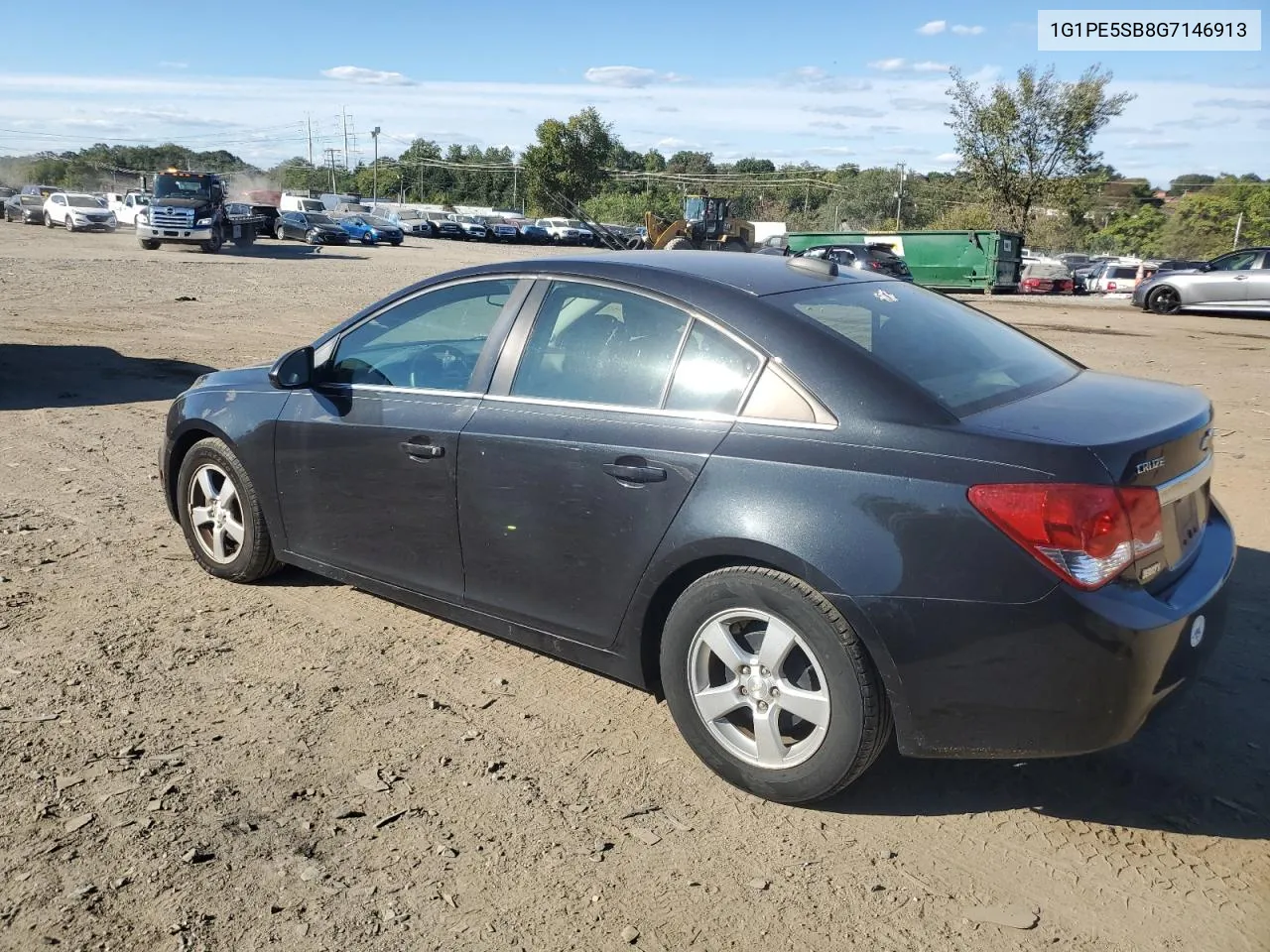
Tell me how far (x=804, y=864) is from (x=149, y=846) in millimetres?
1820

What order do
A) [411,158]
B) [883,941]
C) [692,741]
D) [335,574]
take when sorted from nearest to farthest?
1. [883,941]
2. [692,741]
3. [335,574]
4. [411,158]

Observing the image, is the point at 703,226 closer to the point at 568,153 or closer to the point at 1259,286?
the point at 1259,286

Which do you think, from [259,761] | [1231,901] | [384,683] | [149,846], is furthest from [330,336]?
[1231,901]

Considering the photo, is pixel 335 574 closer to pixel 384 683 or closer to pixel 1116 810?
pixel 384 683

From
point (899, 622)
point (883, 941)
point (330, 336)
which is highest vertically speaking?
point (330, 336)

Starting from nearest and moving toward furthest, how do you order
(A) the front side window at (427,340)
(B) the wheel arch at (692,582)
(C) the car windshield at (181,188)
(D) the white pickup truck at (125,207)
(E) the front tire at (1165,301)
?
(B) the wheel arch at (692,582)
(A) the front side window at (427,340)
(E) the front tire at (1165,301)
(C) the car windshield at (181,188)
(D) the white pickup truck at (125,207)

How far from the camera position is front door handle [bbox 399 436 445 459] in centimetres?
401

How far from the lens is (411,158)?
384 feet

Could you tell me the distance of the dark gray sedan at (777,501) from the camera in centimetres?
287

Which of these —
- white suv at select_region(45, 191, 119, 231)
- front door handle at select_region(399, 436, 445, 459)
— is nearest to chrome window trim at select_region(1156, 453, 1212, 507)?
front door handle at select_region(399, 436, 445, 459)

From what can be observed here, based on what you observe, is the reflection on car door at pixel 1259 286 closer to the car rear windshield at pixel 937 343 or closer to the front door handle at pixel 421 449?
the car rear windshield at pixel 937 343

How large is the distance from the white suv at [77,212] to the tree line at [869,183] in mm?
19537

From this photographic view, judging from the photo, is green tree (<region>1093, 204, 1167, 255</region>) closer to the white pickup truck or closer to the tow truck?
the tow truck

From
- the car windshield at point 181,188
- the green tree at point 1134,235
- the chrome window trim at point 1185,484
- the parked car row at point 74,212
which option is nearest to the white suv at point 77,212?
the parked car row at point 74,212
